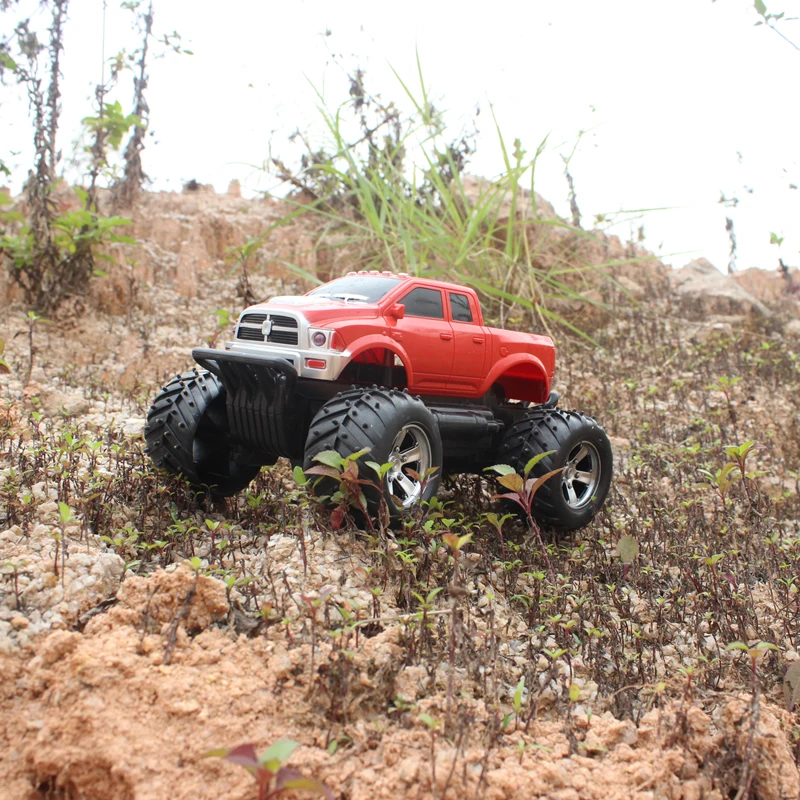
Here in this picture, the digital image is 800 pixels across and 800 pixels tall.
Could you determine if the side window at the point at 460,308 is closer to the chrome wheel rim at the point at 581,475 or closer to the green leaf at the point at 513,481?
the chrome wheel rim at the point at 581,475

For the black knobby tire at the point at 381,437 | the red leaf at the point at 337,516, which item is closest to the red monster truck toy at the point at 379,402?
the black knobby tire at the point at 381,437

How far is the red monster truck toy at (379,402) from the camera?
177 inches

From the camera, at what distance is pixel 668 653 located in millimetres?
4250

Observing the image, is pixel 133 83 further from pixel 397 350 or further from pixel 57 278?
pixel 397 350

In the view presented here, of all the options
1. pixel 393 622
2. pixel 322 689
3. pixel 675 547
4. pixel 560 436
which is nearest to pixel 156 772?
pixel 322 689

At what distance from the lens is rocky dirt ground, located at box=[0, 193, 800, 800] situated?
2951 millimetres

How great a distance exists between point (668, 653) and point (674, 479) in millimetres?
2949

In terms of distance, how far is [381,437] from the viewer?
167 inches

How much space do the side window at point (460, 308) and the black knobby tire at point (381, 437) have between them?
1117 mm

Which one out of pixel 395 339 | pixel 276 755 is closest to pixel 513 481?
pixel 395 339

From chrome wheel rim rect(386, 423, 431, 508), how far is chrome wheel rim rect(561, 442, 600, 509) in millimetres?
1272

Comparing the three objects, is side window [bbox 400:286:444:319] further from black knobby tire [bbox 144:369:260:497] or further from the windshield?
black knobby tire [bbox 144:369:260:497]

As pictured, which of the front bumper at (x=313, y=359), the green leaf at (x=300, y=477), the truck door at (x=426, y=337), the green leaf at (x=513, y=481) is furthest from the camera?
the truck door at (x=426, y=337)

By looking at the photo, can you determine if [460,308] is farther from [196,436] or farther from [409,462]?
[196,436]
